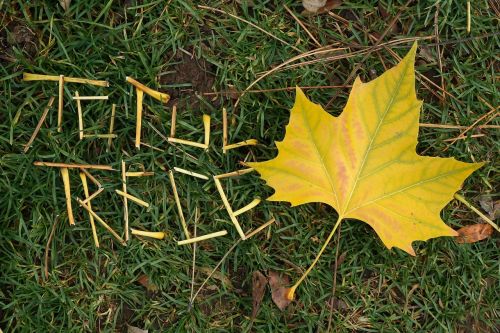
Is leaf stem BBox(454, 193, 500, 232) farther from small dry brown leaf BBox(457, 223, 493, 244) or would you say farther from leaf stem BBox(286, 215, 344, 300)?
leaf stem BBox(286, 215, 344, 300)

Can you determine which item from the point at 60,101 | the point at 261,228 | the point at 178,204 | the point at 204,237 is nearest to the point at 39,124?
the point at 60,101

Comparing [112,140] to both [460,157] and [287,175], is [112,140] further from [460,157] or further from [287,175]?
[460,157]

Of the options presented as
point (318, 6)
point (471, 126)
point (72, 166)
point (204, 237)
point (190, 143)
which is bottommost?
point (204, 237)

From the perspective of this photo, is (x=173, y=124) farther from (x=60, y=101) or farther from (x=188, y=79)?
(x=60, y=101)

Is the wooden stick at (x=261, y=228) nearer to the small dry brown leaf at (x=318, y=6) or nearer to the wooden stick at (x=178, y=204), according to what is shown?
the wooden stick at (x=178, y=204)

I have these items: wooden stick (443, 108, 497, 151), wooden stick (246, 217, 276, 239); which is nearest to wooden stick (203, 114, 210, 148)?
wooden stick (246, 217, 276, 239)

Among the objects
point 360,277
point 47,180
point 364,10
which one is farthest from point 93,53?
point 360,277
